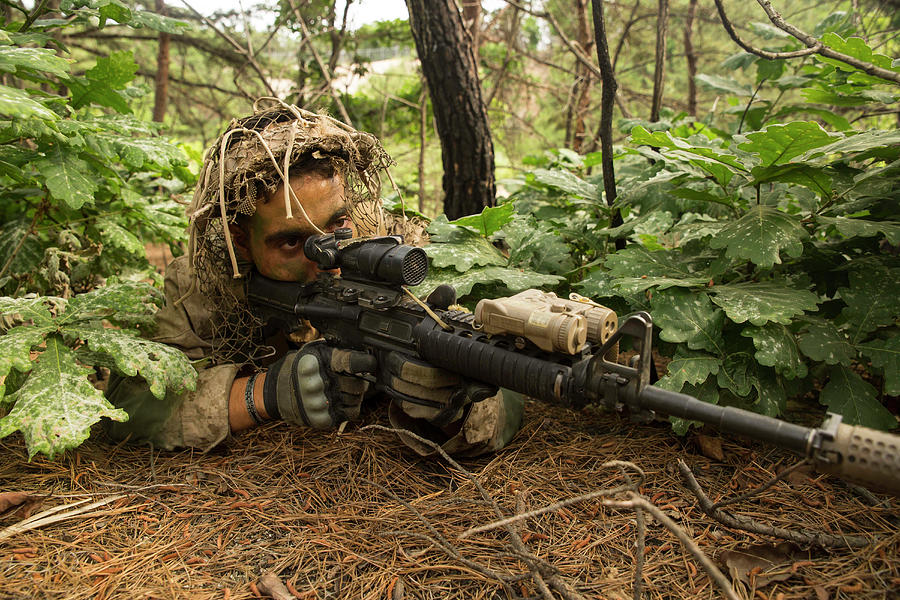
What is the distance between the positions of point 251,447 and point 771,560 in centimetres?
208

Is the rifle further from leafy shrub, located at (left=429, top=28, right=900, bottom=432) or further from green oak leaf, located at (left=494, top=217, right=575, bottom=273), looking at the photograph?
green oak leaf, located at (left=494, top=217, right=575, bottom=273)

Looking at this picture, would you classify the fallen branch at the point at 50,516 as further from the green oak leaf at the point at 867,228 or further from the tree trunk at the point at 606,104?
the green oak leaf at the point at 867,228

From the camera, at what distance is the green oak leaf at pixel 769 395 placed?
1968mm

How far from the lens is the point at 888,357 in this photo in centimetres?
193

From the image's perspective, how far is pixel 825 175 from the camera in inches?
87.0

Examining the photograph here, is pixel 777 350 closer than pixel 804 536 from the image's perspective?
No

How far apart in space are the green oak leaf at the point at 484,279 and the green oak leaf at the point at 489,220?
0.26m

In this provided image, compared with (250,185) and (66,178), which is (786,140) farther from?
(66,178)

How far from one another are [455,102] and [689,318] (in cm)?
229

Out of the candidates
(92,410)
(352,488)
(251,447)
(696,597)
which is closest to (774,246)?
(696,597)

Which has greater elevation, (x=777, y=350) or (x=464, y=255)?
(x=464, y=255)

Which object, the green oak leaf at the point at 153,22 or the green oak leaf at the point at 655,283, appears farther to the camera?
the green oak leaf at the point at 153,22

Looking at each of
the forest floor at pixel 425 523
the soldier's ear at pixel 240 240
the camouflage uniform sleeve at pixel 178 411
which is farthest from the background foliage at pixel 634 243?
the soldier's ear at pixel 240 240

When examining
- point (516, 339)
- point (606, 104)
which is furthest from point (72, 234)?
point (606, 104)
